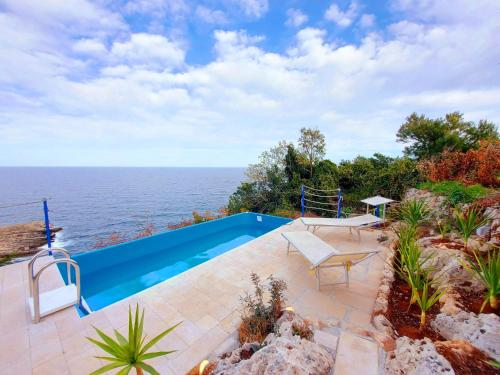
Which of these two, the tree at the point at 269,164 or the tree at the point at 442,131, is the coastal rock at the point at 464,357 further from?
the tree at the point at 442,131

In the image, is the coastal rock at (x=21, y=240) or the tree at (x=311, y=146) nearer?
the coastal rock at (x=21, y=240)

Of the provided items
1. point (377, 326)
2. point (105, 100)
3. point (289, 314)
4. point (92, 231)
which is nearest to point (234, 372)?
point (289, 314)

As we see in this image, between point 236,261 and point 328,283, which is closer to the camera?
point 328,283

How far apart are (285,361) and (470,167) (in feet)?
24.3

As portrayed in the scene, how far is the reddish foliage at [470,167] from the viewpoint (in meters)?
5.02

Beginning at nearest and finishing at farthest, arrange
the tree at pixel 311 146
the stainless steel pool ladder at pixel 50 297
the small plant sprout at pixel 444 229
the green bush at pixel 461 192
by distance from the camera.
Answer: the stainless steel pool ladder at pixel 50 297 → the small plant sprout at pixel 444 229 → the green bush at pixel 461 192 → the tree at pixel 311 146

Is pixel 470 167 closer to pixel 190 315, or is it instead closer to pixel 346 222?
pixel 346 222

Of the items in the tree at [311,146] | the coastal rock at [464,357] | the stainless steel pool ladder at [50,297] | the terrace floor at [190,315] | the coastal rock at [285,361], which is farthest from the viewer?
the tree at [311,146]

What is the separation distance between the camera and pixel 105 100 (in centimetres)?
933

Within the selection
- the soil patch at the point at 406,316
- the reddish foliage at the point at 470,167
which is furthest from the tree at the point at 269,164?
the soil patch at the point at 406,316

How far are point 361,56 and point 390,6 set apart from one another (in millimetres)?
1184

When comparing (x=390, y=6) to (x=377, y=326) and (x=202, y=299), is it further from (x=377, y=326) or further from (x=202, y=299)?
(x=202, y=299)

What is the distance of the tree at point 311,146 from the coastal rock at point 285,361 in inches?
348

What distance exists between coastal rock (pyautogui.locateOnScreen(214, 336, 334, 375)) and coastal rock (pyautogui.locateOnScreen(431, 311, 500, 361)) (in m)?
1.22
